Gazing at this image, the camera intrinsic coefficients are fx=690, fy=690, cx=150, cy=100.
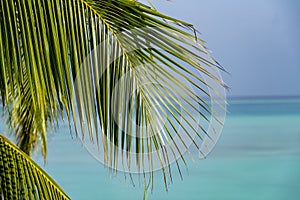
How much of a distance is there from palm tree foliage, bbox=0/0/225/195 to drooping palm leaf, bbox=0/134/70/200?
16 centimetres

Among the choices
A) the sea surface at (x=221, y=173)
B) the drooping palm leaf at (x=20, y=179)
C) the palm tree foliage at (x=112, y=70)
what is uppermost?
the palm tree foliage at (x=112, y=70)

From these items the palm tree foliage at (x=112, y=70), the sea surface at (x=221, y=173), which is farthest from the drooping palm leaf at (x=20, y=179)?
the sea surface at (x=221, y=173)

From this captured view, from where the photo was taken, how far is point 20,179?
1559 millimetres

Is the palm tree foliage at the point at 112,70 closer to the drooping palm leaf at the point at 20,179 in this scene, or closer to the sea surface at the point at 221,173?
the drooping palm leaf at the point at 20,179

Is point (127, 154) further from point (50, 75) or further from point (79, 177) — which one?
point (79, 177)

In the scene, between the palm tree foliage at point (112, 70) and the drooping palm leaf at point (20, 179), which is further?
the drooping palm leaf at point (20, 179)

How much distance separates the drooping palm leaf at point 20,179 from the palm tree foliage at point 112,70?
159mm

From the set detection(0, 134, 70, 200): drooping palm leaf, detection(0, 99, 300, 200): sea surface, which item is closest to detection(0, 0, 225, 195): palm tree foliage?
detection(0, 134, 70, 200): drooping palm leaf

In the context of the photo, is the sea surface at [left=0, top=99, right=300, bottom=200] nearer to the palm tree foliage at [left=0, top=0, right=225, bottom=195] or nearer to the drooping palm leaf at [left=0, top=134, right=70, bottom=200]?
the drooping palm leaf at [left=0, top=134, right=70, bottom=200]

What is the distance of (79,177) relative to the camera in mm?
14633

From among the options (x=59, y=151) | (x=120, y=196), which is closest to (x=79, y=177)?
(x=120, y=196)

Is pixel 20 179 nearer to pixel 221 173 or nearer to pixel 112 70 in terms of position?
pixel 112 70

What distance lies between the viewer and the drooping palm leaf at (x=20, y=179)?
154 cm

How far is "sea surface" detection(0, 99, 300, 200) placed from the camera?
43.5 ft
